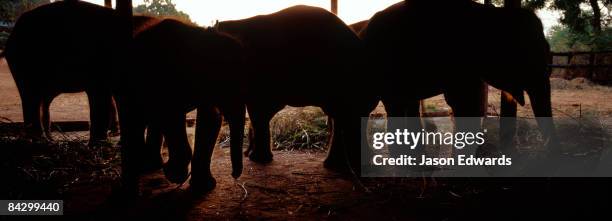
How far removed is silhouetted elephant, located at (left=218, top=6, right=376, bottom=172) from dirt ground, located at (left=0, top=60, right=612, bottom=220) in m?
0.63

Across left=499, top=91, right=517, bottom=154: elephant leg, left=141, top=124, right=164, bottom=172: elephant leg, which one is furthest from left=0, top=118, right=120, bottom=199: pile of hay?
left=499, top=91, right=517, bottom=154: elephant leg

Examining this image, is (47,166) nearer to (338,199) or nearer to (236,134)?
(236,134)

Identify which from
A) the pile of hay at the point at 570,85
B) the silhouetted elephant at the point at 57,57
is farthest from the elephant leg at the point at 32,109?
the pile of hay at the point at 570,85

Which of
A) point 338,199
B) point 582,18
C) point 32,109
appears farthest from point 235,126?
point 582,18

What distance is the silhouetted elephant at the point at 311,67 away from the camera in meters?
3.81

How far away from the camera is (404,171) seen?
A: 12.9 ft

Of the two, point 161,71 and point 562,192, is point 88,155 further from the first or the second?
point 562,192

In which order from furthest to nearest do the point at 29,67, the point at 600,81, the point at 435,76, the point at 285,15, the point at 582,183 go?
the point at 600,81
the point at 29,67
the point at 285,15
the point at 435,76
the point at 582,183

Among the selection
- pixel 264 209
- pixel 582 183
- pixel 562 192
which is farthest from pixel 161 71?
pixel 582 183

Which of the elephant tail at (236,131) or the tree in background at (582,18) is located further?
the tree in background at (582,18)

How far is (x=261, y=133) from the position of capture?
440 cm

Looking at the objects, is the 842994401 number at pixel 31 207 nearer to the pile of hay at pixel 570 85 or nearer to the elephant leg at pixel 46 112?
the elephant leg at pixel 46 112

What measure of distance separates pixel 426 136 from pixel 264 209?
2.38m

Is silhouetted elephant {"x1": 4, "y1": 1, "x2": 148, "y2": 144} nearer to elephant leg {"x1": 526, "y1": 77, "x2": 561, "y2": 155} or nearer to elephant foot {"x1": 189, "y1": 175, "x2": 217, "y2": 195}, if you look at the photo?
elephant foot {"x1": 189, "y1": 175, "x2": 217, "y2": 195}
